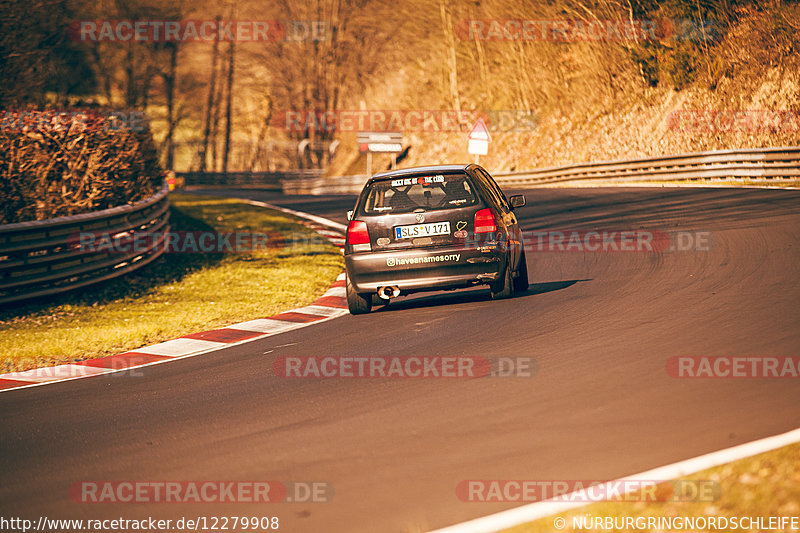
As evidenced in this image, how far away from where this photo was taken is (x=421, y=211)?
410 inches

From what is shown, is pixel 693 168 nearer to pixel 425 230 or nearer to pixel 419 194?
pixel 419 194

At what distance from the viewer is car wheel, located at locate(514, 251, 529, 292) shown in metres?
11.4

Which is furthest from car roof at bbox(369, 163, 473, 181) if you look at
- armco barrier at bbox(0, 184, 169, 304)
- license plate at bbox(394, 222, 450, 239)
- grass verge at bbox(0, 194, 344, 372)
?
armco barrier at bbox(0, 184, 169, 304)

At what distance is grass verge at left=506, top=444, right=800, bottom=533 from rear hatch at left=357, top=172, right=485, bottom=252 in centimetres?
612

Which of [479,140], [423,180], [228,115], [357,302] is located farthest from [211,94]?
[423,180]

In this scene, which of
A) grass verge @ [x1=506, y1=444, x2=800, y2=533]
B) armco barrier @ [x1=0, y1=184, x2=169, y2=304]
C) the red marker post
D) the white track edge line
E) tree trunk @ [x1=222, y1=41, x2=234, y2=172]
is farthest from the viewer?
tree trunk @ [x1=222, y1=41, x2=234, y2=172]

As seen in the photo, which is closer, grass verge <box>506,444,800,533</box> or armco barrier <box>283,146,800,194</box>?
grass verge <box>506,444,800,533</box>

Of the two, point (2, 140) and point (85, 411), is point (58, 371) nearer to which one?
point (85, 411)

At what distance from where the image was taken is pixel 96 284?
14094mm

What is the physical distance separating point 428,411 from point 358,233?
4579 mm

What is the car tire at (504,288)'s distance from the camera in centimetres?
1066

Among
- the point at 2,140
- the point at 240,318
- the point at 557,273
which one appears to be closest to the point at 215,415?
the point at 240,318

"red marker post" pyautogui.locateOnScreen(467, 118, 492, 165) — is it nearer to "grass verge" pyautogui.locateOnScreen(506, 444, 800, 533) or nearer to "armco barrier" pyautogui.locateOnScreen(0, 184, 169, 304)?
"armco barrier" pyautogui.locateOnScreen(0, 184, 169, 304)

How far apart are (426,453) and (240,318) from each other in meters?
6.89
